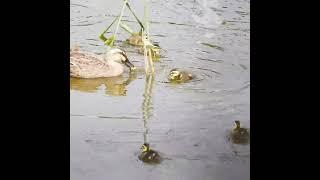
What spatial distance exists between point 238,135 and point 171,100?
296mm

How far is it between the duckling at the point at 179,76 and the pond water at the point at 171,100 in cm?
2

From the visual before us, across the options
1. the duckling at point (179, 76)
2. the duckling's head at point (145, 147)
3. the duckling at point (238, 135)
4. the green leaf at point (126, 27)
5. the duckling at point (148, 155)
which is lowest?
the duckling at point (148, 155)

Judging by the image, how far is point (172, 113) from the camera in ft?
5.47

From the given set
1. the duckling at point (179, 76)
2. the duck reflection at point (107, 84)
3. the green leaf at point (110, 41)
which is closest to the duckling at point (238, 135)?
the duckling at point (179, 76)

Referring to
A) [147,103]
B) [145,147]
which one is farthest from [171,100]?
[145,147]

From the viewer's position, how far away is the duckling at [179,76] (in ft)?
5.52

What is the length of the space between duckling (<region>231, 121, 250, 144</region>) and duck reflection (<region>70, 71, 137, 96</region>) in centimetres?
43

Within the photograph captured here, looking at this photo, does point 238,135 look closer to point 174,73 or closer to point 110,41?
point 174,73

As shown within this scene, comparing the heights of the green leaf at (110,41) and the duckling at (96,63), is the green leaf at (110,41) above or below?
above

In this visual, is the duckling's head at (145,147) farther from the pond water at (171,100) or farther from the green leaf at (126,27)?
the green leaf at (126,27)

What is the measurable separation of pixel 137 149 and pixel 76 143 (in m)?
0.23
